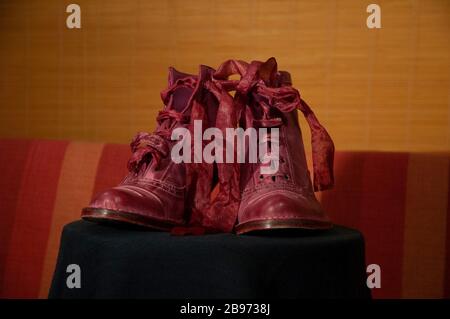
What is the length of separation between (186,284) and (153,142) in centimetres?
25

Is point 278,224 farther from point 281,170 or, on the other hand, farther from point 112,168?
point 112,168

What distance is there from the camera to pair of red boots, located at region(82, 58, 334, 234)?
896 millimetres

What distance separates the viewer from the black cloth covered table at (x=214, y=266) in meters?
0.81

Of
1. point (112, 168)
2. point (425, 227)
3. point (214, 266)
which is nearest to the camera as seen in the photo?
point (214, 266)

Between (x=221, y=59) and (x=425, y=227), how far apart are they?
0.62 meters

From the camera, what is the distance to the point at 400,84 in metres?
1.54

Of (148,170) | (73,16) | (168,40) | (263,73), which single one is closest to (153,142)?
(148,170)

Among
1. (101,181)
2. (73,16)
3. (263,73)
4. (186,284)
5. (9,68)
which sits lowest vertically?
(186,284)

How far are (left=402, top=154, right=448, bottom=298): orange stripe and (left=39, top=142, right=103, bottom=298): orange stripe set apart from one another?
72 cm

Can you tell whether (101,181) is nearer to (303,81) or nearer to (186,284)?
(303,81)

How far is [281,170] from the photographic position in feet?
3.11

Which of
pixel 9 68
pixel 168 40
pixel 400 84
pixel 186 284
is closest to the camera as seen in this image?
pixel 186 284

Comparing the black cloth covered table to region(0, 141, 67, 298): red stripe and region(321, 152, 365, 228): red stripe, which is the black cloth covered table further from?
region(0, 141, 67, 298): red stripe

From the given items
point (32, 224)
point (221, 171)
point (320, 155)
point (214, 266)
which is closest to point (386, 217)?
point (320, 155)
